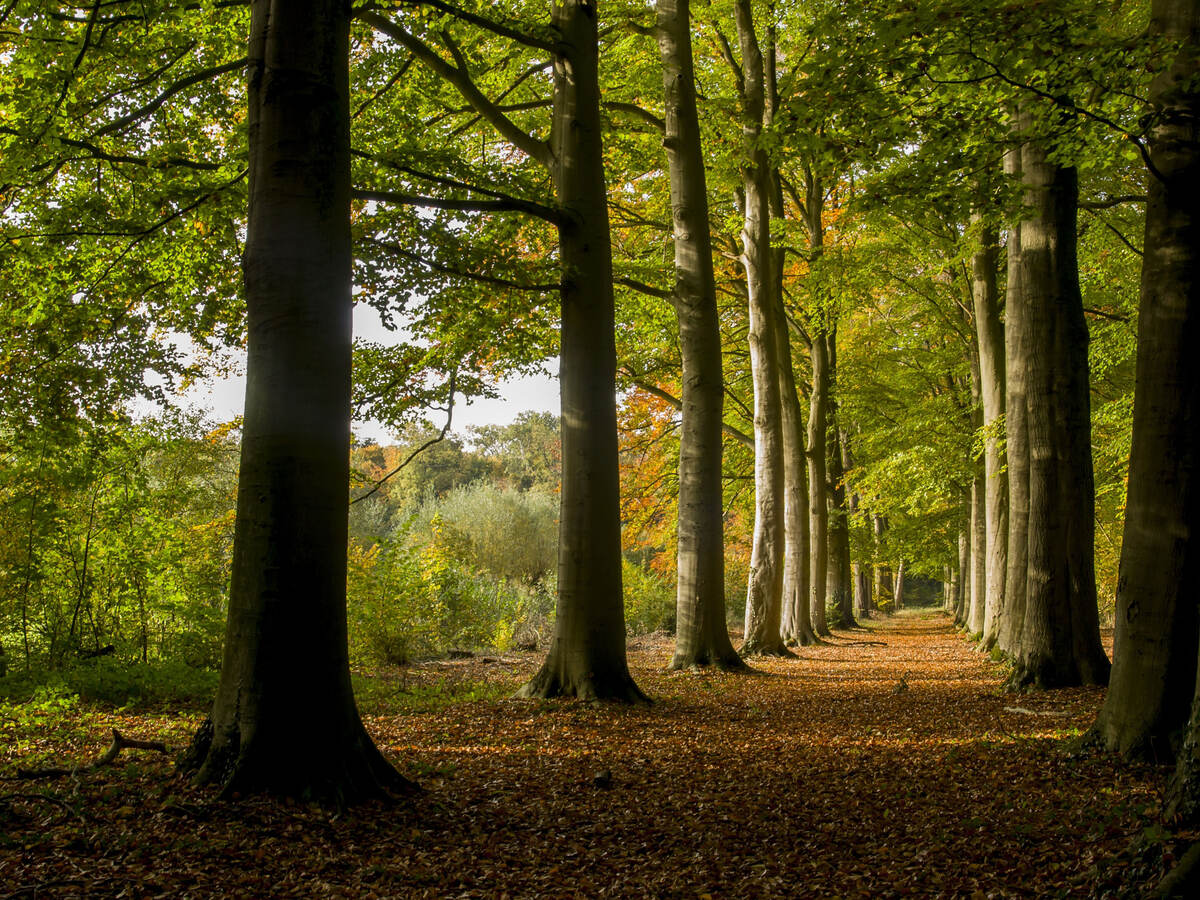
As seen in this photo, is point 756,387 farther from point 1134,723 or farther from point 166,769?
point 166,769

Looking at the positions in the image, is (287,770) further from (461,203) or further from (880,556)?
(880,556)

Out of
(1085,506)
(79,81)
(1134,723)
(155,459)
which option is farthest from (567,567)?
(155,459)

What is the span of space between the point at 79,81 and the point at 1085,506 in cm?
1051

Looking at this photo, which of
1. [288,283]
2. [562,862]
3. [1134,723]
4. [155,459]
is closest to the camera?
[562,862]

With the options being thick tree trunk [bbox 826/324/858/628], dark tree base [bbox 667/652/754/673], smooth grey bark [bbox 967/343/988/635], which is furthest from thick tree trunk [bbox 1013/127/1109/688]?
thick tree trunk [bbox 826/324/858/628]

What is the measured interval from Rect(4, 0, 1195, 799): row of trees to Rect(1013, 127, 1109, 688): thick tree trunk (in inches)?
1.3

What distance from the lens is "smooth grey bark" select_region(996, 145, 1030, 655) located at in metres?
9.97

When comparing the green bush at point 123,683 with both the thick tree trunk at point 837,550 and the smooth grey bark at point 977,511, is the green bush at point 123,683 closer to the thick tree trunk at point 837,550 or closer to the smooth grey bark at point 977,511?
the smooth grey bark at point 977,511

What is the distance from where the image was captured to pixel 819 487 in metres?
20.2

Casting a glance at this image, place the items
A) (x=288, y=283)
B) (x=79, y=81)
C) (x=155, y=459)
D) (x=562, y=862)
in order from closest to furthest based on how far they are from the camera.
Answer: (x=562, y=862) < (x=288, y=283) < (x=79, y=81) < (x=155, y=459)

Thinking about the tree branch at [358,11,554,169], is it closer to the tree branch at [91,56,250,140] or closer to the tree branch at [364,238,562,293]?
the tree branch at [91,56,250,140]

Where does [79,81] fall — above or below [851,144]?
above

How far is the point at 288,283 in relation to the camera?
4.55m

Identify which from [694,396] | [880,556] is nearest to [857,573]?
[880,556]
